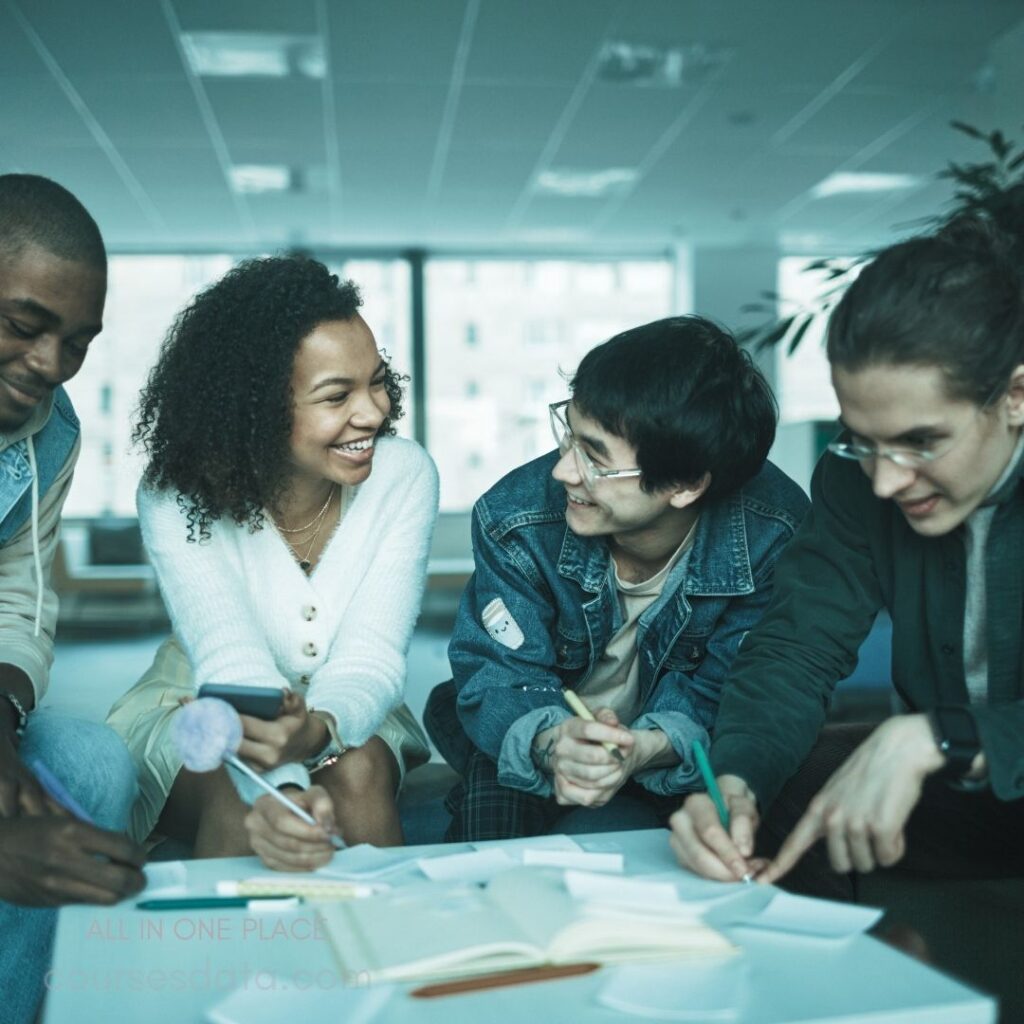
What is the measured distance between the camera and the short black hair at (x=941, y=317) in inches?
45.7

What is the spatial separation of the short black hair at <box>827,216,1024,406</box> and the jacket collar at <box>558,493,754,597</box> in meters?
0.58

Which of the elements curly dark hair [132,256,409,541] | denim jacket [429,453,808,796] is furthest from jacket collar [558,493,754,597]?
curly dark hair [132,256,409,541]

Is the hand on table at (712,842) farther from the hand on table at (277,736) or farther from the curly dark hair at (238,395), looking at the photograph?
the curly dark hair at (238,395)

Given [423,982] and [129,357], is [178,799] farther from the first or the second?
[129,357]

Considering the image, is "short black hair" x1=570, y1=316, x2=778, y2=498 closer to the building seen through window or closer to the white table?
the white table

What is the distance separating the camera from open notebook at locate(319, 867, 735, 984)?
78 centimetres

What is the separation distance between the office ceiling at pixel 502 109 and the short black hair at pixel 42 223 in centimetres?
333

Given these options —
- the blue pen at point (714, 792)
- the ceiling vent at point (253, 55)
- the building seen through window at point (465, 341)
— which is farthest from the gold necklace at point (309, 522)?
the building seen through window at point (465, 341)

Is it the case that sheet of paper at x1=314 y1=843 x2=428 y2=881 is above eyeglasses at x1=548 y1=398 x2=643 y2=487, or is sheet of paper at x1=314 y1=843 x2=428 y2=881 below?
below

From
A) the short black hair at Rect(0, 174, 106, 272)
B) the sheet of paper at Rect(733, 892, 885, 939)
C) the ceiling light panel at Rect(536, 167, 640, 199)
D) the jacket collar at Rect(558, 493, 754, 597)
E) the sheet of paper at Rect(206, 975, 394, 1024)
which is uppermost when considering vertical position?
the ceiling light panel at Rect(536, 167, 640, 199)

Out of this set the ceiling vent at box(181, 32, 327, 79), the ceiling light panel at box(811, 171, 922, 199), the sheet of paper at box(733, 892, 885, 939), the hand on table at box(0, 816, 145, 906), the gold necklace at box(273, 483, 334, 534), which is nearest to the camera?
the sheet of paper at box(733, 892, 885, 939)

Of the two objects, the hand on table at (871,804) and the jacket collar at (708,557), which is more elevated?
the jacket collar at (708,557)

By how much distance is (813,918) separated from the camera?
2.90ft

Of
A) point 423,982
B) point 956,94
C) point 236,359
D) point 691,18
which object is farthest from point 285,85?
point 423,982
